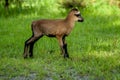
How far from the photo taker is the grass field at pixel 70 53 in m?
9.32

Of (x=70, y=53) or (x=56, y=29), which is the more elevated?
(x=56, y=29)

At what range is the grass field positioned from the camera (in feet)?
30.6

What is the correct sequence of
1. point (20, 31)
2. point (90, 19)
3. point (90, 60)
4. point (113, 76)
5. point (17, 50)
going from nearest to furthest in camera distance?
point (113, 76) < point (90, 60) < point (17, 50) < point (20, 31) < point (90, 19)

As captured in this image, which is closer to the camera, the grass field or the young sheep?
the grass field

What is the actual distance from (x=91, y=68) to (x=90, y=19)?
8.23 meters

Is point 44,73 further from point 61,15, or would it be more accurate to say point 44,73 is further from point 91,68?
point 61,15

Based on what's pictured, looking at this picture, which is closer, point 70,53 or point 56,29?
point 56,29

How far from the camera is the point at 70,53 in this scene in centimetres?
1159

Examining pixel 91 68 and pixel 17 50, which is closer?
pixel 91 68

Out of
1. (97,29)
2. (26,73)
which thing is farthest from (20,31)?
(26,73)

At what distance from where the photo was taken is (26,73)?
30.7 ft

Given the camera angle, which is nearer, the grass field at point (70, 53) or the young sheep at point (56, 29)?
the grass field at point (70, 53)

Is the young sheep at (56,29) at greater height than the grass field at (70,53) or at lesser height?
greater

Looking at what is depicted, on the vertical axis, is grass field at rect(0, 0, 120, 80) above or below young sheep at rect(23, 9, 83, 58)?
below
